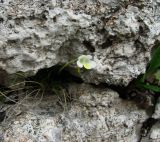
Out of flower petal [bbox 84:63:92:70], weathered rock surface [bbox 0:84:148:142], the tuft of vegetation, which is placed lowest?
weathered rock surface [bbox 0:84:148:142]

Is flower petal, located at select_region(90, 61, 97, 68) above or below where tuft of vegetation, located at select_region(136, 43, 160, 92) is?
above

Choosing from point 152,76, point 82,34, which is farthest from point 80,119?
point 152,76

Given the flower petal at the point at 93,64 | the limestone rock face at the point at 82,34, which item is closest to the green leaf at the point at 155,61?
the limestone rock face at the point at 82,34

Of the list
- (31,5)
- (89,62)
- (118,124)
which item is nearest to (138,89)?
(118,124)

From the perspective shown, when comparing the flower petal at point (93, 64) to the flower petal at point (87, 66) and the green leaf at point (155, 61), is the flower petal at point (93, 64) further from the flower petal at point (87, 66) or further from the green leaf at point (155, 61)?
the green leaf at point (155, 61)

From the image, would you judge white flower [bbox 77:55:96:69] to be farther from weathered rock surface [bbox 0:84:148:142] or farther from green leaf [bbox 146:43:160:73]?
green leaf [bbox 146:43:160:73]

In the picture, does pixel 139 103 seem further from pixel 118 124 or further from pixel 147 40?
pixel 147 40

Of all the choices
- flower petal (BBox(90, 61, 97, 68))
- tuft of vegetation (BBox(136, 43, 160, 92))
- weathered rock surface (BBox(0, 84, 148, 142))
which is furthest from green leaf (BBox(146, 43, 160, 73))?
flower petal (BBox(90, 61, 97, 68))
